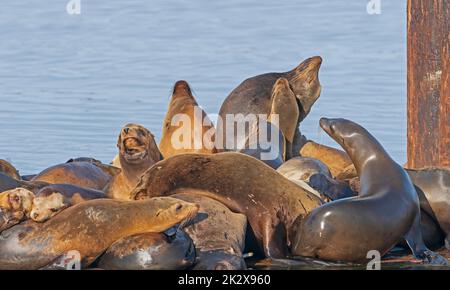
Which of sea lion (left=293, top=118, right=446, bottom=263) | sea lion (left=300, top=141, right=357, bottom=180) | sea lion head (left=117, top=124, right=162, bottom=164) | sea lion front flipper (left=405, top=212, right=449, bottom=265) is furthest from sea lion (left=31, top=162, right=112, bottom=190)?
sea lion front flipper (left=405, top=212, right=449, bottom=265)

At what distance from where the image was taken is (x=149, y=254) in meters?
7.24

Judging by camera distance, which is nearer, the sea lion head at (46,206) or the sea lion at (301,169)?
the sea lion head at (46,206)

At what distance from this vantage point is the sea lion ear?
10.7 metres

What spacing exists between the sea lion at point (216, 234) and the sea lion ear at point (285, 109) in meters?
2.82

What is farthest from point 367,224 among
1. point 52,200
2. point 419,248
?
point 52,200

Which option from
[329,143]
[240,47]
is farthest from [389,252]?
[240,47]

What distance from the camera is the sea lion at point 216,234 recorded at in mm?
7398

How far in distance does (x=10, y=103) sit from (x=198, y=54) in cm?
365

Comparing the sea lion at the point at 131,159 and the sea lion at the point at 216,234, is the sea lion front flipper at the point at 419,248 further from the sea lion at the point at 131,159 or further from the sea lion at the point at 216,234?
the sea lion at the point at 131,159

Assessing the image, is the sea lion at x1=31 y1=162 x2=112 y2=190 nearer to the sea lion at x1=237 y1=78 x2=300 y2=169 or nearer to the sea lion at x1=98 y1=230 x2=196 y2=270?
the sea lion at x1=237 y1=78 x2=300 y2=169

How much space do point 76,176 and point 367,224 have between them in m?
2.57

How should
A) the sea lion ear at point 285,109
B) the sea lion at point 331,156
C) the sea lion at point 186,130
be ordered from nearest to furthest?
the sea lion at point 186,130
the sea lion at point 331,156
the sea lion ear at point 285,109

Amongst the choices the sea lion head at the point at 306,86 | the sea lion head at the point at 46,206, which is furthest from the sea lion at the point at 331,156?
the sea lion head at the point at 46,206
